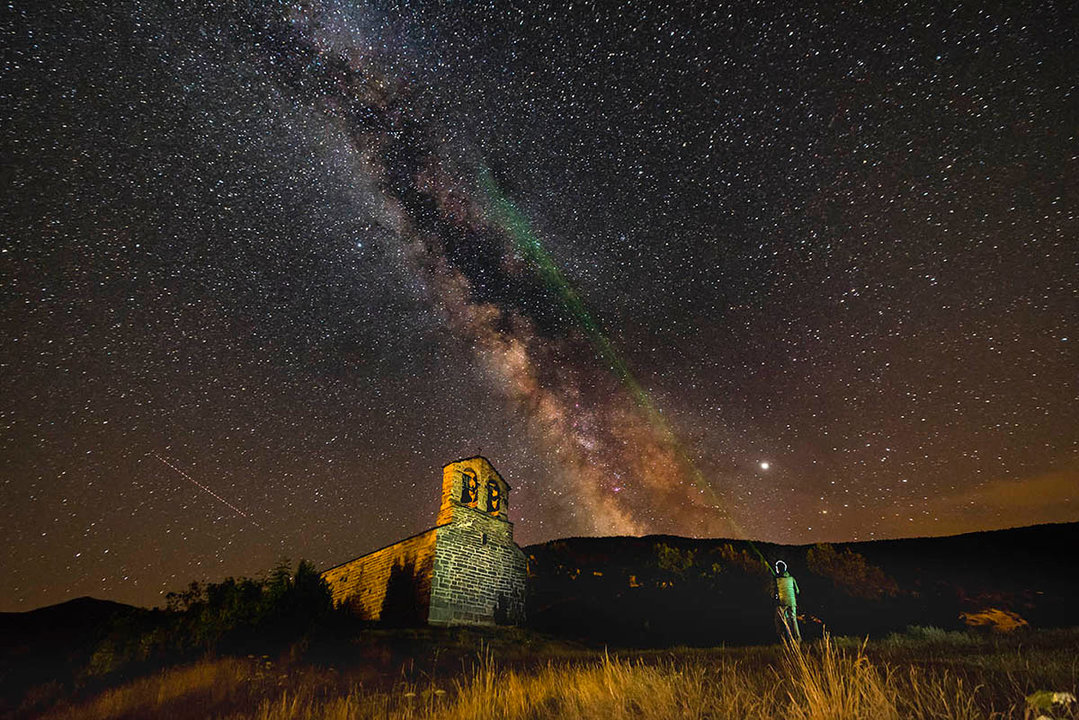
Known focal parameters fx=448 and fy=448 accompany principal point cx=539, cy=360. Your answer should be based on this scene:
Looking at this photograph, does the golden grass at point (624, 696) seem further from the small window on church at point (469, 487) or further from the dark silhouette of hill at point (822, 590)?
the dark silhouette of hill at point (822, 590)

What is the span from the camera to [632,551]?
191ft

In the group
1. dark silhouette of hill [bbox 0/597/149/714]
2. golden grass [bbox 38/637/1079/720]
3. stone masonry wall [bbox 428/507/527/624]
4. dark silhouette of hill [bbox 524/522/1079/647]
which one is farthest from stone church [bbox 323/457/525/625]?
dark silhouette of hill [bbox 0/597/149/714]

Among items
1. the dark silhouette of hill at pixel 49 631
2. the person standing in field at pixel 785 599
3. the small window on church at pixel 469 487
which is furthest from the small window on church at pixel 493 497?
the dark silhouette of hill at pixel 49 631

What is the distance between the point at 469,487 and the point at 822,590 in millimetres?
31133

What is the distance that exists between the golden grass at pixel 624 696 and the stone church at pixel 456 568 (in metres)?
9.10

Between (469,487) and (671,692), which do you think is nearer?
(671,692)

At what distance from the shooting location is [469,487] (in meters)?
21.7

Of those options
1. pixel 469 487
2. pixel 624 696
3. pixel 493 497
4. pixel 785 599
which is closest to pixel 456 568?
pixel 469 487

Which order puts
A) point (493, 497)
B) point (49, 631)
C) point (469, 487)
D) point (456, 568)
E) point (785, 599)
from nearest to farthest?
1. point (785, 599)
2. point (456, 568)
3. point (469, 487)
4. point (493, 497)
5. point (49, 631)

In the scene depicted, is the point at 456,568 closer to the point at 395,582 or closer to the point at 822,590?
the point at 395,582

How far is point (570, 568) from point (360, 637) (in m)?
34.4

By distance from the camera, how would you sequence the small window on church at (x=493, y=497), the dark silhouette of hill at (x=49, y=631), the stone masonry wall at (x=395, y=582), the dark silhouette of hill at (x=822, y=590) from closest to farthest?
the stone masonry wall at (x=395, y=582) → the small window on church at (x=493, y=497) → the dark silhouette of hill at (x=822, y=590) → the dark silhouette of hill at (x=49, y=631)

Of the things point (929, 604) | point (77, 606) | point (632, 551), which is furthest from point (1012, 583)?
point (77, 606)

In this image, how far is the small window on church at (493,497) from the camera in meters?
22.5
